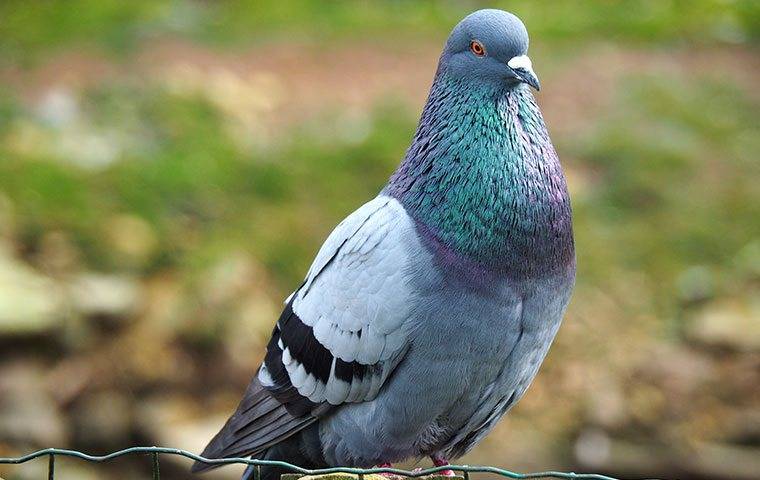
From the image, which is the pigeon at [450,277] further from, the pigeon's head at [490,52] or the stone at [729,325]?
the stone at [729,325]

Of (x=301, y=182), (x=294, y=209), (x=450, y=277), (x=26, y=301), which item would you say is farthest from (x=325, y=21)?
(x=450, y=277)

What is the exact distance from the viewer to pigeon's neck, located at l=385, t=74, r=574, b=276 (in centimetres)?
415

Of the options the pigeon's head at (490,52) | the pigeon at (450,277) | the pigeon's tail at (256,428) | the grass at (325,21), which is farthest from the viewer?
the grass at (325,21)

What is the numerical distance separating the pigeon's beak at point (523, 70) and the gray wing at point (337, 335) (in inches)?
23.4

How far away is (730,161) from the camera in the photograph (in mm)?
9500

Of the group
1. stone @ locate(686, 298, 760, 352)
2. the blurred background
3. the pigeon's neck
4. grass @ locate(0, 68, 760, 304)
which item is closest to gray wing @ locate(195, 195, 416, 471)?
the pigeon's neck

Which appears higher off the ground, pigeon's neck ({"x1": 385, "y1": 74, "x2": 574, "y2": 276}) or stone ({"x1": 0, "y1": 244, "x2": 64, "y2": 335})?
stone ({"x1": 0, "y1": 244, "x2": 64, "y2": 335})

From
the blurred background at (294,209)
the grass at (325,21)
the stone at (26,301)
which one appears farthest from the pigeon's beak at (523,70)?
the grass at (325,21)

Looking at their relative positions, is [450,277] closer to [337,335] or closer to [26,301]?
[337,335]

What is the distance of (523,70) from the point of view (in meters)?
4.23

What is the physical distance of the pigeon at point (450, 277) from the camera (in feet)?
13.6

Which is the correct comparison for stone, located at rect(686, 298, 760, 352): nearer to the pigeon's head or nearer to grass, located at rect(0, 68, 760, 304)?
grass, located at rect(0, 68, 760, 304)

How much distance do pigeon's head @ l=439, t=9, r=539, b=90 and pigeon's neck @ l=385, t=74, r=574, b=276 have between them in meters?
0.05

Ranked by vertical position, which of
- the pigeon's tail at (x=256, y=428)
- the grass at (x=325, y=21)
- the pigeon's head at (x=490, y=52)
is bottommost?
the pigeon's tail at (x=256, y=428)
